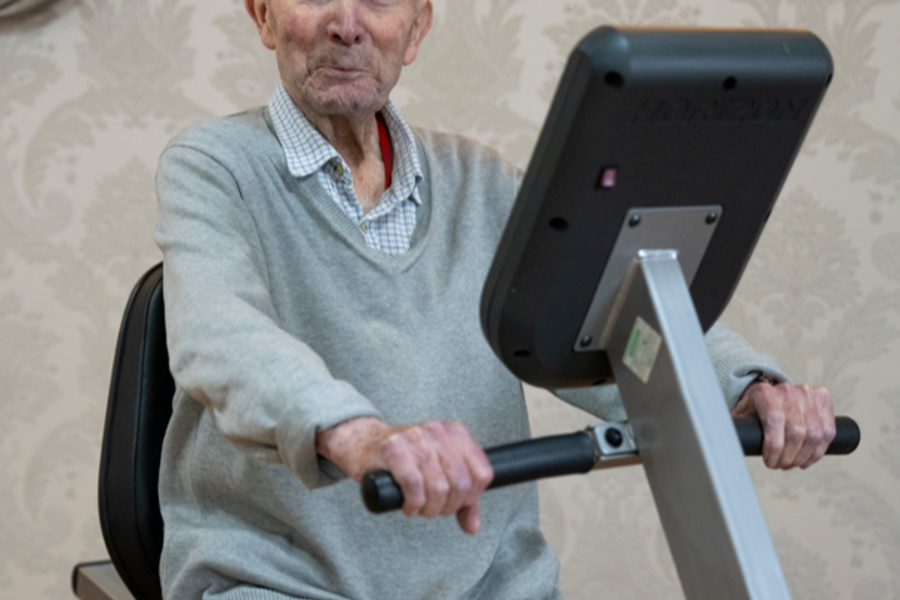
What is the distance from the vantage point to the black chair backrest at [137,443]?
1.12 meters

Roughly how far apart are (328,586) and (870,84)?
1514 millimetres

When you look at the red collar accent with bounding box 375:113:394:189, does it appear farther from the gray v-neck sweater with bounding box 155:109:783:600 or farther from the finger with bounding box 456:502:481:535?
the finger with bounding box 456:502:481:535

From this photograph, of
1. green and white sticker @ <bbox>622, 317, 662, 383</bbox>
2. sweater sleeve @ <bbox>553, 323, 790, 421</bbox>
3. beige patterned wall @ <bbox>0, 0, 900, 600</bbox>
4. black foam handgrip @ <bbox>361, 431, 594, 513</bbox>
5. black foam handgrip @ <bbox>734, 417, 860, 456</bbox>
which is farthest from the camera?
beige patterned wall @ <bbox>0, 0, 900, 600</bbox>

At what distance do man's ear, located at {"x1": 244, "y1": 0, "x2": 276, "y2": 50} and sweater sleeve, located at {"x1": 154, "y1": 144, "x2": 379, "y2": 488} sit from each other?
20cm

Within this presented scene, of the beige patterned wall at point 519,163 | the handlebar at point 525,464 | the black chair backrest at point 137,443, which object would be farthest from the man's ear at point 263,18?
the handlebar at point 525,464

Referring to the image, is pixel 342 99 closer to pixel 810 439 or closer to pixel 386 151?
pixel 386 151

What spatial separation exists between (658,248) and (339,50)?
1.69 feet

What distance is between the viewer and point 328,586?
104cm

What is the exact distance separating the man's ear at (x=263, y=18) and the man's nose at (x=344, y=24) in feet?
0.35

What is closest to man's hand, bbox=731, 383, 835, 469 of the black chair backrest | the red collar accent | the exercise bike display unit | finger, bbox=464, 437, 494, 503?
the exercise bike display unit

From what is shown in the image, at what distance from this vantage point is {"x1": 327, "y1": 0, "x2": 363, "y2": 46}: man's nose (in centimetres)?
111

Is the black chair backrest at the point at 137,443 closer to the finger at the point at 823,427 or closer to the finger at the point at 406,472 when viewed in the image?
the finger at the point at 406,472

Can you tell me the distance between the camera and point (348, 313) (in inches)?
43.1

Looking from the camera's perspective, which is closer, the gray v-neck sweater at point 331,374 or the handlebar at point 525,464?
the handlebar at point 525,464
